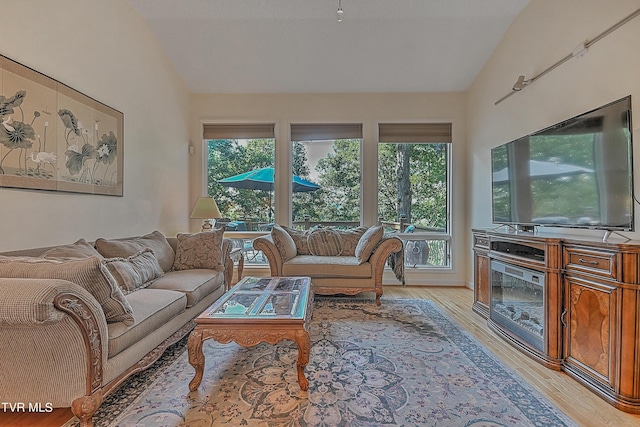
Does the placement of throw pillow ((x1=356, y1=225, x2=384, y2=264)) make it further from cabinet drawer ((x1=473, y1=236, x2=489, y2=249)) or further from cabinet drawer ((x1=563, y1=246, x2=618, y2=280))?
cabinet drawer ((x1=563, y1=246, x2=618, y2=280))

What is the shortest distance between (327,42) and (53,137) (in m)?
3.01

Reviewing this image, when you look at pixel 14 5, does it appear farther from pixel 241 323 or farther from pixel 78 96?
pixel 241 323

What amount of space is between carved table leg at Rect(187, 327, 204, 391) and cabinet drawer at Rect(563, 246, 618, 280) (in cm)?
241

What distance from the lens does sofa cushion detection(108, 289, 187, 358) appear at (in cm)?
173

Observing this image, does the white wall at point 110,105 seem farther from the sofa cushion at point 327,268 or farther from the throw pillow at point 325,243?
the throw pillow at point 325,243

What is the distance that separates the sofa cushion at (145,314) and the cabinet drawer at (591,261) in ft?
9.12

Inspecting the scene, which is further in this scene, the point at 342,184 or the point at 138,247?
the point at 342,184

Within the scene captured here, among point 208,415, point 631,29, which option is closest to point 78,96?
point 208,415

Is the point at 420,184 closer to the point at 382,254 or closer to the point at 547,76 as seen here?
the point at 382,254

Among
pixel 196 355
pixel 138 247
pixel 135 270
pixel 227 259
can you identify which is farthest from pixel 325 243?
pixel 196 355

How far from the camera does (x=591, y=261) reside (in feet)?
6.48

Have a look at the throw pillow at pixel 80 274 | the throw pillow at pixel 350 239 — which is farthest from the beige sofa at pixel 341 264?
the throw pillow at pixel 80 274

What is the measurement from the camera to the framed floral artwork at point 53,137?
2.11 meters

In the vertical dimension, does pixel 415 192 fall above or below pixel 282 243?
above
